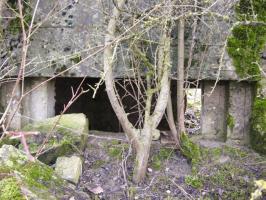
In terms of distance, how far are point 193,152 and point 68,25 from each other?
1.68m

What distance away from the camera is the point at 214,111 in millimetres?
4281

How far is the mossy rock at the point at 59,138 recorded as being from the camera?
379 centimetres

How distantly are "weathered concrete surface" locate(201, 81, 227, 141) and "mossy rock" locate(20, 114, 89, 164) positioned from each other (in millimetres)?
1175

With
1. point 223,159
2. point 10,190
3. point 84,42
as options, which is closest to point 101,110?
point 84,42

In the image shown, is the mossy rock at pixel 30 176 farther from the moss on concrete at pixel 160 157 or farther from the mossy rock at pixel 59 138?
the moss on concrete at pixel 160 157

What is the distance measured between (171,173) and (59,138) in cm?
105

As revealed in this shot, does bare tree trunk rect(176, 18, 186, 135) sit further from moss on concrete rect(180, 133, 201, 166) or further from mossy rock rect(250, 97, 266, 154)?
mossy rock rect(250, 97, 266, 154)

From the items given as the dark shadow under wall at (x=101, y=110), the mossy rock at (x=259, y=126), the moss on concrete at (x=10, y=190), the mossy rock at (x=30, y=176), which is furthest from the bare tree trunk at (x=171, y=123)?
the dark shadow under wall at (x=101, y=110)

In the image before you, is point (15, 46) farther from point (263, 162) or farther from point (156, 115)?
point (263, 162)

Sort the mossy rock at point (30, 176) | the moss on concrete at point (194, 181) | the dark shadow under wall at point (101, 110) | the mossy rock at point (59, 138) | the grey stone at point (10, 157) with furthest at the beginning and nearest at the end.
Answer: the dark shadow under wall at point (101, 110), the mossy rock at point (59, 138), the moss on concrete at point (194, 181), the grey stone at point (10, 157), the mossy rock at point (30, 176)

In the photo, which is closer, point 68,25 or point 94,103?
point 68,25

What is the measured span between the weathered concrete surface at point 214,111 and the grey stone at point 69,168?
4.36 feet

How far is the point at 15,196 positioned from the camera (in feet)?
8.25

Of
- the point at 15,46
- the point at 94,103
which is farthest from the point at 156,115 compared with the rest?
the point at 94,103
